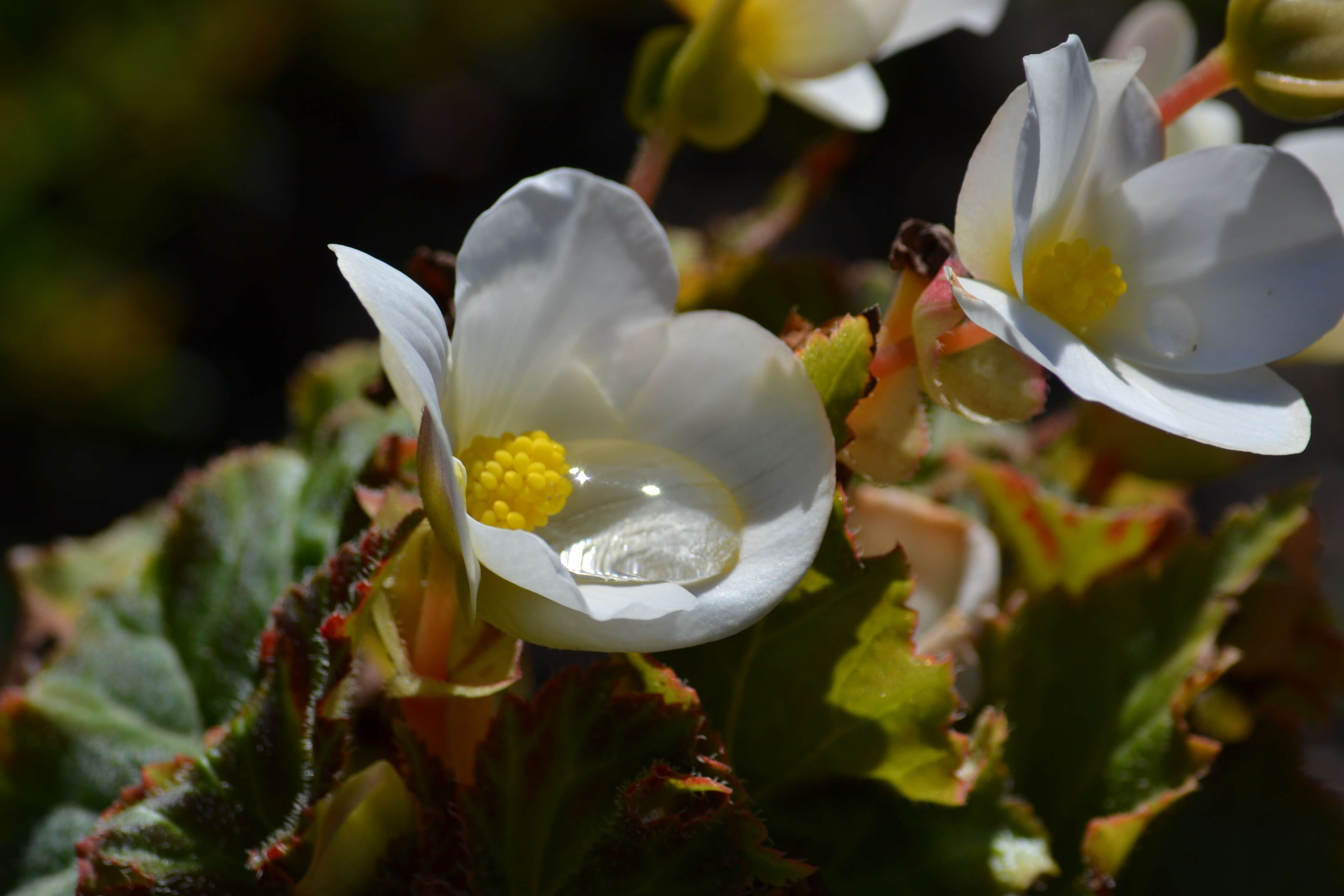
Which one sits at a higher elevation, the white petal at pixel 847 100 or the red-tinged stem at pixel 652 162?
the red-tinged stem at pixel 652 162

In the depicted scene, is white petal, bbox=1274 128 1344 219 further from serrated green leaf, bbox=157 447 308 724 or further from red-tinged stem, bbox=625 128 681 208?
serrated green leaf, bbox=157 447 308 724

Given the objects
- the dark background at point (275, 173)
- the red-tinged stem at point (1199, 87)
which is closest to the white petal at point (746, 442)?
the red-tinged stem at point (1199, 87)

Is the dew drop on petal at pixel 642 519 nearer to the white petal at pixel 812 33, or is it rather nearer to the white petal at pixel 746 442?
the white petal at pixel 746 442

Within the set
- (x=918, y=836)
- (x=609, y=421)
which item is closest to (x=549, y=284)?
(x=609, y=421)

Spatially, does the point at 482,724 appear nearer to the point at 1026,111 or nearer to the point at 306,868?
the point at 306,868

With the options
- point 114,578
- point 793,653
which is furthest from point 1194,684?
point 114,578

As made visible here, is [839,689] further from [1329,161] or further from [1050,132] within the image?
[1329,161]
